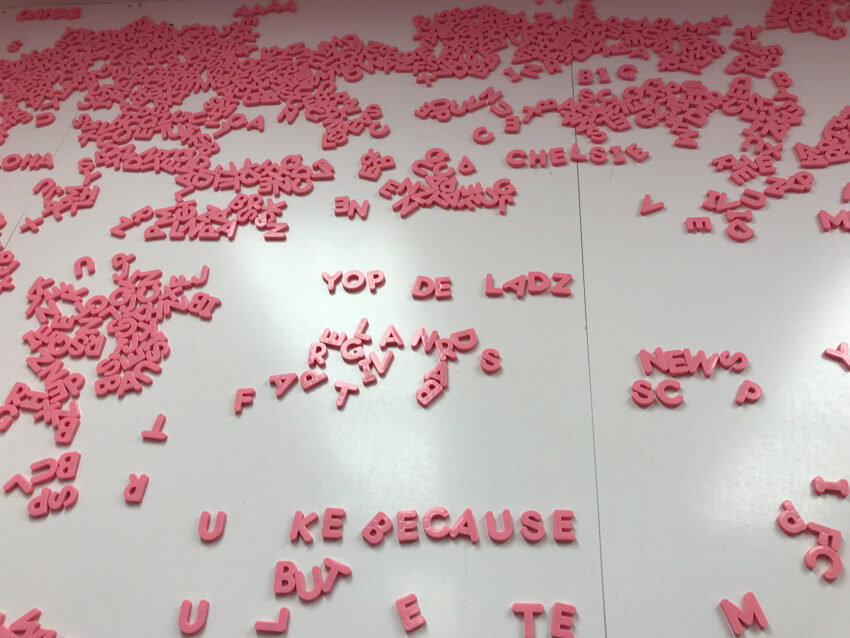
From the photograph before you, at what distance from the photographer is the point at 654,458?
1.41 m

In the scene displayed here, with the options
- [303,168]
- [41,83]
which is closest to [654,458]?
[303,168]

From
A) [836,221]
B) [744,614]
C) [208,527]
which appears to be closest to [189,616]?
[208,527]

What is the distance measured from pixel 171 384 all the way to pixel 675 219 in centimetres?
150

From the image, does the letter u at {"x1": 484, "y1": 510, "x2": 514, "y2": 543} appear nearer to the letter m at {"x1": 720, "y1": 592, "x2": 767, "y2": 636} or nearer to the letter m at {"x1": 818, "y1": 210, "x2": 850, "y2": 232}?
the letter m at {"x1": 720, "y1": 592, "x2": 767, "y2": 636}

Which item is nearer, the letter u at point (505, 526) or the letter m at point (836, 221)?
the letter u at point (505, 526)

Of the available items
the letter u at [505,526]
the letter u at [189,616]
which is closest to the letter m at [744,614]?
the letter u at [505,526]

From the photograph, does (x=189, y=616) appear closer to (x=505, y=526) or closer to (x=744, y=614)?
(x=505, y=526)

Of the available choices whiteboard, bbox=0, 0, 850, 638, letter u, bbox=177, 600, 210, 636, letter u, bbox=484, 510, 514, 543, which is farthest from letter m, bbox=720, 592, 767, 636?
letter u, bbox=177, 600, 210, 636

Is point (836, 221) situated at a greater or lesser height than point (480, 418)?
greater

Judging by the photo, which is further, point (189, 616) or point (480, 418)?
point (480, 418)

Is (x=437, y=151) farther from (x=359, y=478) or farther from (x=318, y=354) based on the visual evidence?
(x=359, y=478)

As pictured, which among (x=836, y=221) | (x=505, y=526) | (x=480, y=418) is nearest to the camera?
(x=505, y=526)

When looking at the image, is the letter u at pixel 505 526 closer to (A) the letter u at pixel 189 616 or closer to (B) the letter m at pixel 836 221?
(A) the letter u at pixel 189 616

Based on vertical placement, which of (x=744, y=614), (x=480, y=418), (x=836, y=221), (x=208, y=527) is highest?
(x=836, y=221)
